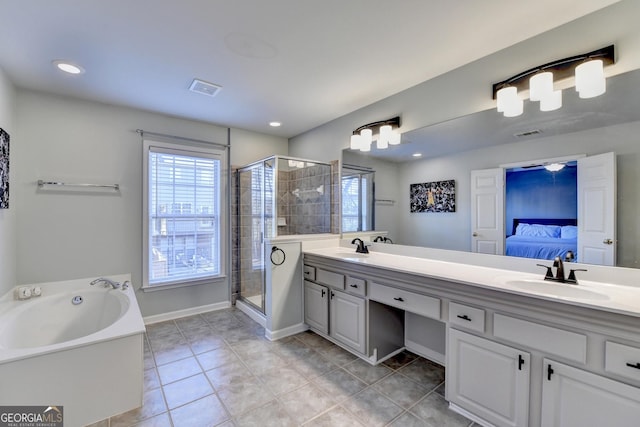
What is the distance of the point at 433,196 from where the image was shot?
93.7 inches

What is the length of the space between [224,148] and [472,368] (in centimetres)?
351

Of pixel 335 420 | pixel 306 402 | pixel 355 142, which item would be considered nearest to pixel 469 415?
pixel 335 420

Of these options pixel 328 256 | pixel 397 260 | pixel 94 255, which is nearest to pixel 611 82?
pixel 397 260

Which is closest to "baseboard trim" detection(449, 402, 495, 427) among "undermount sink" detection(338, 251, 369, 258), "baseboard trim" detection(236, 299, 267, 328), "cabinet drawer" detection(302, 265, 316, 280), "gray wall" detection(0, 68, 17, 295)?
"undermount sink" detection(338, 251, 369, 258)

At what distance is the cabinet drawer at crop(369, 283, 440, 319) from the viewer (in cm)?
185

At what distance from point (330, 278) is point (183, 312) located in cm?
204

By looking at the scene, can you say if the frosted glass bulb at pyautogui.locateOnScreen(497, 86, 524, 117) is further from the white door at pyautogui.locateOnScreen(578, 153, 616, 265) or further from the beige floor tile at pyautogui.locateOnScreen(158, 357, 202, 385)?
the beige floor tile at pyautogui.locateOnScreen(158, 357, 202, 385)

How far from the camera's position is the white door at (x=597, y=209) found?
1577 millimetres

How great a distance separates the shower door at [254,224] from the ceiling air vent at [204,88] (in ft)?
3.10

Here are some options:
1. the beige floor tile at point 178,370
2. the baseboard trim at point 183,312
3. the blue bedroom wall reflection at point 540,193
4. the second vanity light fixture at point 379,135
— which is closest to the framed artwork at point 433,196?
the blue bedroom wall reflection at point 540,193

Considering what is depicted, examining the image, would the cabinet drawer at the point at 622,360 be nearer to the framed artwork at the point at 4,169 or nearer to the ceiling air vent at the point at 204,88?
the ceiling air vent at the point at 204,88

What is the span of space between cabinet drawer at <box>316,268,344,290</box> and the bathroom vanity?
161mm

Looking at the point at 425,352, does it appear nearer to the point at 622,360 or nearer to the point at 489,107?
the point at 622,360

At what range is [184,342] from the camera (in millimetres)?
2748
